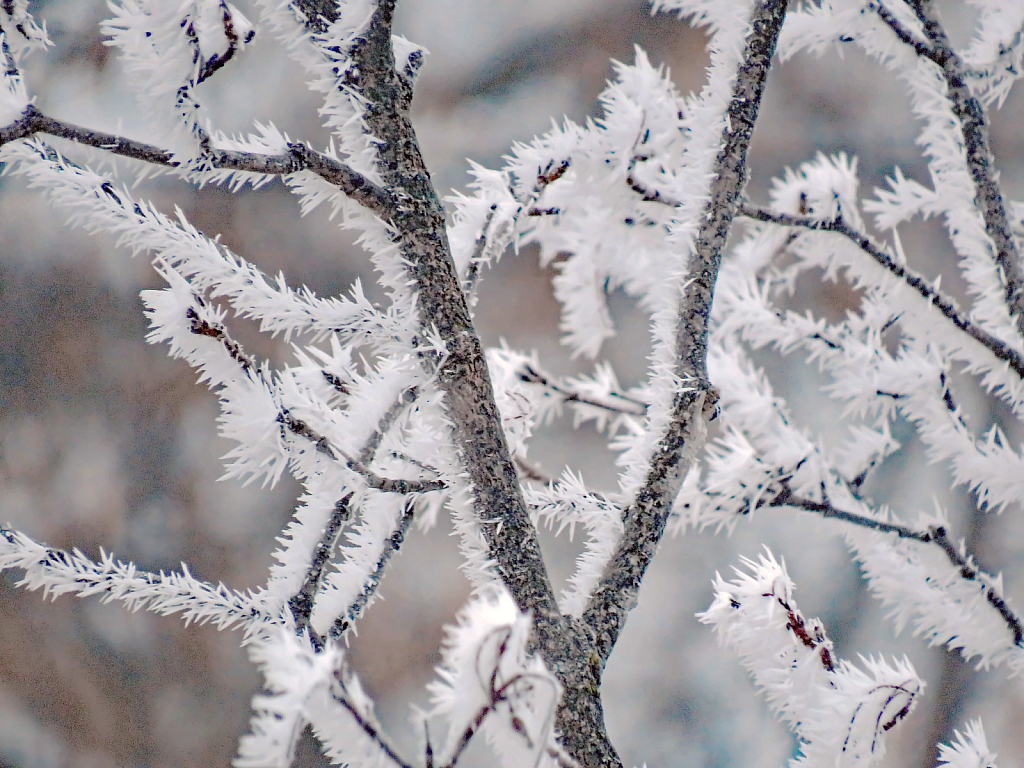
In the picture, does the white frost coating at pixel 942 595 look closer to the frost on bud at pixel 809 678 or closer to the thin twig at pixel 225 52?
the frost on bud at pixel 809 678

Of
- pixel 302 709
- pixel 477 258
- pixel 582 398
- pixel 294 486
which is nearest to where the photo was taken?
pixel 302 709

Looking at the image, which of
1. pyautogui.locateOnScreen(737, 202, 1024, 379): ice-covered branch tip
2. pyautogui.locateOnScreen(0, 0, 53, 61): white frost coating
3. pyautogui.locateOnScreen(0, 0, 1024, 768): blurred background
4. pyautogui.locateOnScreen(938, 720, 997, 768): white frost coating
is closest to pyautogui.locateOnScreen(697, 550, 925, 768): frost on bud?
pyautogui.locateOnScreen(938, 720, 997, 768): white frost coating

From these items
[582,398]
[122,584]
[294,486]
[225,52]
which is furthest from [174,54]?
[294,486]

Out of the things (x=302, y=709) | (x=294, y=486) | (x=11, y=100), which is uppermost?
(x=294, y=486)

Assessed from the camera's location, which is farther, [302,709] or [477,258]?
[477,258]

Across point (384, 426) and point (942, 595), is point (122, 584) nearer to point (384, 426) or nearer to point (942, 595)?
point (384, 426)

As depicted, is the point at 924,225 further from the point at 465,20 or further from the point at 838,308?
the point at 465,20

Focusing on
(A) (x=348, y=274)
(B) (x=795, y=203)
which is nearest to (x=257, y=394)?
(B) (x=795, y=203)
